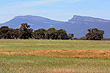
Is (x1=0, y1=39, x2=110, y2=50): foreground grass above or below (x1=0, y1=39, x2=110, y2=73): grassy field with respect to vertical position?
below

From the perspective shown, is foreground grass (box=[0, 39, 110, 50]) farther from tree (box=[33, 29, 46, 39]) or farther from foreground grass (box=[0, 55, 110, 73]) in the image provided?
tree (box=[33, 29, 46, 39])

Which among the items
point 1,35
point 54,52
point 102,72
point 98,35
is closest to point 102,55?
point 54,52

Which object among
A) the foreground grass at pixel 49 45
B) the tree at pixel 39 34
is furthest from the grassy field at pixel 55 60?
the tree at pixel 39 34

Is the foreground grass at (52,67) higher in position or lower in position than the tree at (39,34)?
higher

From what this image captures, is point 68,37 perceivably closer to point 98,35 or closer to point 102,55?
point 98,35

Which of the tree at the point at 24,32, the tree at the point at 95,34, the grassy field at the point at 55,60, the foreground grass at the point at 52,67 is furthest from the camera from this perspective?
the tree at the point at 95,34

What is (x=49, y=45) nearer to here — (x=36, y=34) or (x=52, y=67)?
(x=52, y=67)

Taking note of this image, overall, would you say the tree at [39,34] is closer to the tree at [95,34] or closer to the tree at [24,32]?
the tree at [24,32]

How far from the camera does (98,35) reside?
344 feet

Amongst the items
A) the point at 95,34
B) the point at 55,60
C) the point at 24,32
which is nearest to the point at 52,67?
the point at 55,60

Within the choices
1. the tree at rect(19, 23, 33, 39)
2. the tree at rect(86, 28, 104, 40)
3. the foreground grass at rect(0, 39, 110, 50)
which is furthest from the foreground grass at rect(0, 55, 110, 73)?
the tree at rect(86, 28, 104, 40)

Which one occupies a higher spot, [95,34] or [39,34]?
[95,34]

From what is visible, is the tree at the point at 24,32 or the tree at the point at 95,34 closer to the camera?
the tree at the point at 24,32

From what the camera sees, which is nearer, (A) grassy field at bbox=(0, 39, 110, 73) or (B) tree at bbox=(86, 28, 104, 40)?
(A) grassy field at bbox=(0, 39, 110, 73)
